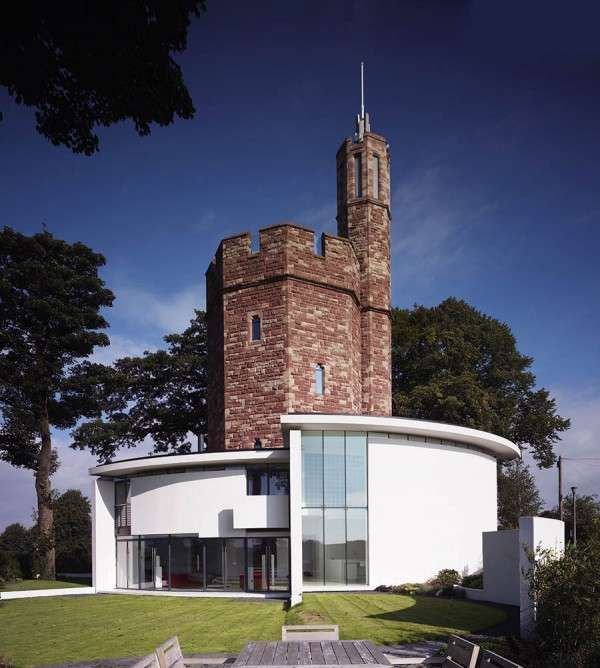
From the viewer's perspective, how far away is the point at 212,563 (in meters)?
22.3

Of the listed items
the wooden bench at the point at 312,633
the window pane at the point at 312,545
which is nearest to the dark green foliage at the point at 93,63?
the wooden bench at the point at 312,633

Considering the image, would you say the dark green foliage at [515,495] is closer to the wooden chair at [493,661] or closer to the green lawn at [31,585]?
the green lawn at [31,585]

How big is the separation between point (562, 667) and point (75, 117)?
9597 mm

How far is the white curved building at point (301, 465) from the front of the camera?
2083cm

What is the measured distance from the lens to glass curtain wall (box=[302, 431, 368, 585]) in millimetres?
20516

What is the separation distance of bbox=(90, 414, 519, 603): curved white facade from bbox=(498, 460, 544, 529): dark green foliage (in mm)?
18317

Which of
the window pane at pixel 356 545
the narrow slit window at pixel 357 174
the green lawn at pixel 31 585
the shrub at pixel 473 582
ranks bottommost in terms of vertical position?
the green lawn at pixel 31 585

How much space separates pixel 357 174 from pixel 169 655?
25166 millimetres

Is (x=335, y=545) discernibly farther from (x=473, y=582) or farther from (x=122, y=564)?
(x=122, y=564)

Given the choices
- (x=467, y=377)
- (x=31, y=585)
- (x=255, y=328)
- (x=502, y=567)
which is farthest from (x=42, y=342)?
(x=502, y=567)

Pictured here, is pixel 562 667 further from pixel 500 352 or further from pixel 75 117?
pixel 500 352

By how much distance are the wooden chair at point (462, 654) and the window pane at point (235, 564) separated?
15179 mm

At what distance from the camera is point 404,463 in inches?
855

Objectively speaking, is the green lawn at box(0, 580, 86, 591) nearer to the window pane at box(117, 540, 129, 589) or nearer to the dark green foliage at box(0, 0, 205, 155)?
the window pane at box(117, 540, 129, 589)
